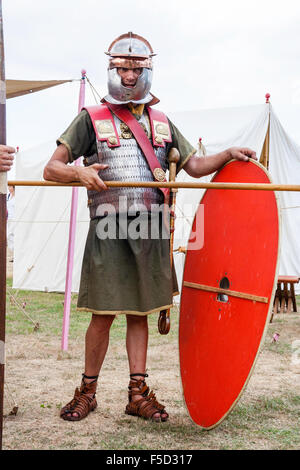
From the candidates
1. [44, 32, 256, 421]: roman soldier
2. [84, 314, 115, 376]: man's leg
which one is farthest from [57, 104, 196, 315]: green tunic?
[84, 314, 115, 376]: man's leg

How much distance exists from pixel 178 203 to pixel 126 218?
4883mm

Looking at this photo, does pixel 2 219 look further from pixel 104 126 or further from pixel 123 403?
pixel 123 403

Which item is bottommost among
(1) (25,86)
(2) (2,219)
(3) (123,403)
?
(3) (123,403)

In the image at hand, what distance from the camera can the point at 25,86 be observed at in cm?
527

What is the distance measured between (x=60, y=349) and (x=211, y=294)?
7.45 feet

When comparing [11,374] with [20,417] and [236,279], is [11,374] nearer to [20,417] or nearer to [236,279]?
[20,417]

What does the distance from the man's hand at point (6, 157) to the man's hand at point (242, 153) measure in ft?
3.63

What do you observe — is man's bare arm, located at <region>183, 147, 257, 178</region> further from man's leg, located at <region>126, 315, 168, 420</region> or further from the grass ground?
the grass ground

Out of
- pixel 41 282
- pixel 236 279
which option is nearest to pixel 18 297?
pixel 41 282

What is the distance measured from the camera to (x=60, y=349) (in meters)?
4.45

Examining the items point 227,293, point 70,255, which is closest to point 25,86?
point 70,255

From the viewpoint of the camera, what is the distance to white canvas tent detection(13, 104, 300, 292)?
7344 millimetres

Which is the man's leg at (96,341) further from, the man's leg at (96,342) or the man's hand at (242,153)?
the man's hand at (242,153)

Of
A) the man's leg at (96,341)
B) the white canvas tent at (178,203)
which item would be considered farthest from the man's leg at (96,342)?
the white canvas tent at (178,203)
